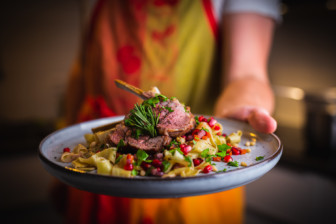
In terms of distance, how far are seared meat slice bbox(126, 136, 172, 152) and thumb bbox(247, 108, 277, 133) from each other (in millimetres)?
492

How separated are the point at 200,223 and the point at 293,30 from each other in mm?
3411

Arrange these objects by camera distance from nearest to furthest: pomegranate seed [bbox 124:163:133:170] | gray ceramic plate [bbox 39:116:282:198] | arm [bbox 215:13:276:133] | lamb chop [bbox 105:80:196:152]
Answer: gray ceramic plate [bbox 39:116:282:198] < pomegranate seed [bbox 124:163:133:170] < lamb chop [bbox 105:80:196:152] < arm [bbox 215:13:276:133]

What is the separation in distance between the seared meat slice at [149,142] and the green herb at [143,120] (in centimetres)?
4

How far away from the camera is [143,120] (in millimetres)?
1639

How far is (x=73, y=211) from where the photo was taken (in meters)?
2.71

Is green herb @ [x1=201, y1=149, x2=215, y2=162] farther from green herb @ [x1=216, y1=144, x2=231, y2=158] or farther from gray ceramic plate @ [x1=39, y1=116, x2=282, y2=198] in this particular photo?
gray ceramic plate @ [x1=39, y1=116, x2=282, y2=198]

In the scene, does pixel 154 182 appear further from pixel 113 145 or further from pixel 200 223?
pixel 200 223

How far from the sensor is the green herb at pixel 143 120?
1609mm

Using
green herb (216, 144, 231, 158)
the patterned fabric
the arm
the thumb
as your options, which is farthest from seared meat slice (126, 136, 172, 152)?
the patterned fabric

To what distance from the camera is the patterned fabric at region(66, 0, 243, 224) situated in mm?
2693

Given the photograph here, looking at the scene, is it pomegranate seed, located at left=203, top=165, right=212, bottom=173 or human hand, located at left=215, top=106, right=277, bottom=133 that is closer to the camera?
pomegranate seed, located at left=203, top=165, right=212, bottom=173

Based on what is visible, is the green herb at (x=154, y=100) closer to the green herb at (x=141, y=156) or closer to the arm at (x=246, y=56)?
the green herb at (x=141, y=156)

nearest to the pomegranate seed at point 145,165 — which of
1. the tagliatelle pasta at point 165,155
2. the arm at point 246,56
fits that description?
the tagliatelle pasta at point 165,155

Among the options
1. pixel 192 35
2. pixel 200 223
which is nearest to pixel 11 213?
pixel 200 223
